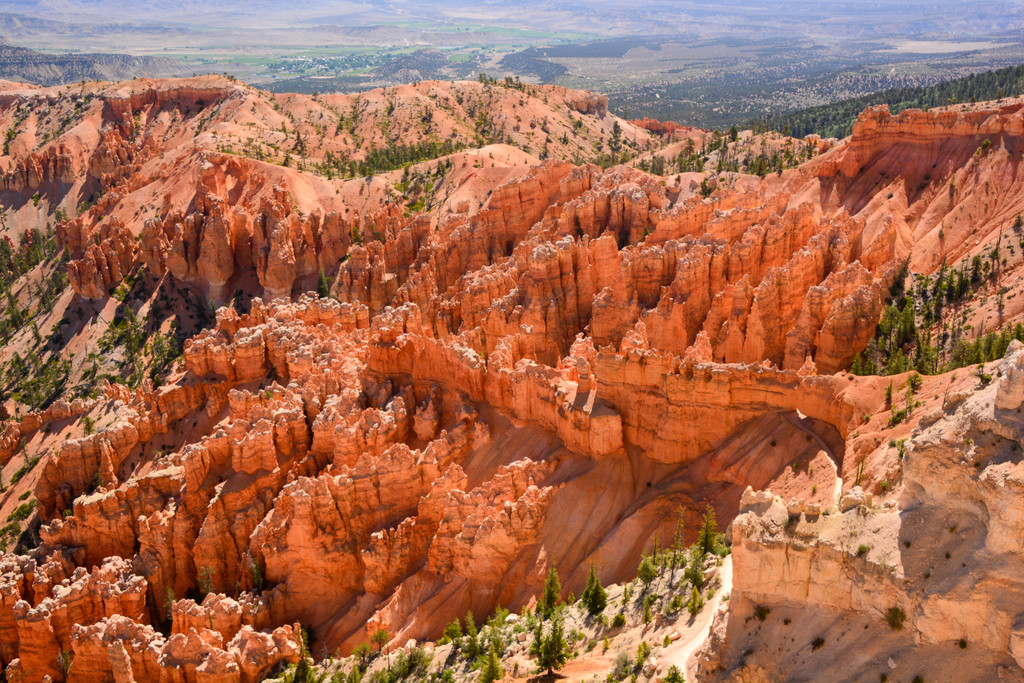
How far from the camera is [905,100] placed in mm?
136375

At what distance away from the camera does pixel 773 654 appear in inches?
862

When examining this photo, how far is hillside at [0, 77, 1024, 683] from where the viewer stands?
867 inches

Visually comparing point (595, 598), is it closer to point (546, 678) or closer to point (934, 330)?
point (546, 678)

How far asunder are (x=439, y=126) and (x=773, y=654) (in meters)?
123

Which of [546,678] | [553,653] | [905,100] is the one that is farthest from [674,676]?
[905,100]

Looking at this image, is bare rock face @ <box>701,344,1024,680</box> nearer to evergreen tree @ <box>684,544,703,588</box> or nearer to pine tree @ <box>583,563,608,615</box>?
evergreen tree @ <box>684,544,703,588</box>

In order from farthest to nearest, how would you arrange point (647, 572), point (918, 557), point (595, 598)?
point (595, 598), point (647, 572), point (918, 557)

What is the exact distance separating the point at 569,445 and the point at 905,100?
4855 inches

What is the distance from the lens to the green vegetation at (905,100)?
109975mm

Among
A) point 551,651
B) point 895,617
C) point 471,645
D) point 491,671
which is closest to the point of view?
point 895,617

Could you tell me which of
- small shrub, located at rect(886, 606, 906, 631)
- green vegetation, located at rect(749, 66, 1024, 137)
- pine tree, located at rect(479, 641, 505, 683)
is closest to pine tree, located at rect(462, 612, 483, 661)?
pine tree, located at rect(479, 641, 505, 683)

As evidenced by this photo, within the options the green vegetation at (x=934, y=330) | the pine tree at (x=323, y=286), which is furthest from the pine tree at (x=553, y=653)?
the pine tree at (x=323, y=286)

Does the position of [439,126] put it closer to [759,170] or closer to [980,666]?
[759,170]

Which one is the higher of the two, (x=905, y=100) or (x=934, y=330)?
(x=905, y=100)
